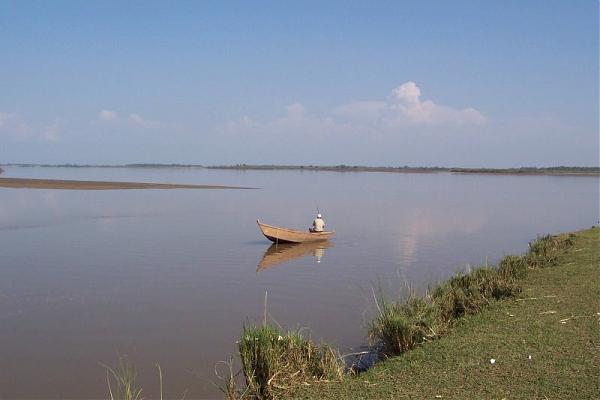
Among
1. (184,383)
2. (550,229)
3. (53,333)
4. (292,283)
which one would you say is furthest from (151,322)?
(550,229)

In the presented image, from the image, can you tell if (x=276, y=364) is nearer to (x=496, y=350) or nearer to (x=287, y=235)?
A: (x=496, y=350)

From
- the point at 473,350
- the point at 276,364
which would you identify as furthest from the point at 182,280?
the point at 473,350

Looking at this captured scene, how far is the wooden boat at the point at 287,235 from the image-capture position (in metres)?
21.5

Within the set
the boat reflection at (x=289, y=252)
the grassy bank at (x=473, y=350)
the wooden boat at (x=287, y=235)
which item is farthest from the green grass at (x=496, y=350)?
the wooden boat at (x=287, y=235)

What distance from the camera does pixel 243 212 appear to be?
34.8 meters

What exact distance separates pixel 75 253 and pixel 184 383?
12079 mm

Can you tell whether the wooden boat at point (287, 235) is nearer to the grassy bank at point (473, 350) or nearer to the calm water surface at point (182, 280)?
the calm water surface at point (182, 280)

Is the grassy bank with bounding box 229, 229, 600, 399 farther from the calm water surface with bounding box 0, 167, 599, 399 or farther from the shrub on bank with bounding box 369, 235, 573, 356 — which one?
the calm water surface with bounding box 0, 167, 599, 399

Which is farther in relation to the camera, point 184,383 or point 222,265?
point 222,265

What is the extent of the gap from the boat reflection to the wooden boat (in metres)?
0.19

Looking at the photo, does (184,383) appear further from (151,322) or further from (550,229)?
(550,229)

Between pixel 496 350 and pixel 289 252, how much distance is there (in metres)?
13.7

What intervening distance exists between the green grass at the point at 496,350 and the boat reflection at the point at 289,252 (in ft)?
26.2

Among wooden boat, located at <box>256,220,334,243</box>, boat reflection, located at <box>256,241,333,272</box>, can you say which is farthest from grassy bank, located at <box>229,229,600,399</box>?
wooden boat, located at <box>256,220,334,243</box>
